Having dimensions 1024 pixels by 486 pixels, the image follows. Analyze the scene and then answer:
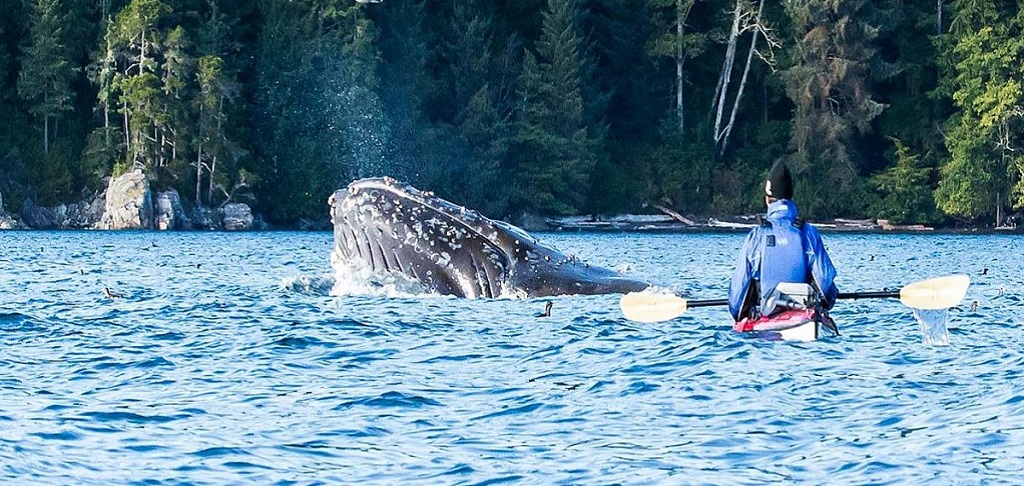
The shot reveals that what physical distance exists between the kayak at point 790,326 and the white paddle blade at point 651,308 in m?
1.04

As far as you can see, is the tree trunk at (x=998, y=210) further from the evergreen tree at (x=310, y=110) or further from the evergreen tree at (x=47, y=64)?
the evergreen tree at (x=47, y=64)

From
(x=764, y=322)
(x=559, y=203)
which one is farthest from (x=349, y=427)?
(x=559, y=203)

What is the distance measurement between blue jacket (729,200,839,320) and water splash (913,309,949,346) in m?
2.50

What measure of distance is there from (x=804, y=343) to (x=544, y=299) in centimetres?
428

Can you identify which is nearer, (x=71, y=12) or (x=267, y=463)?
(x=267, y=463)

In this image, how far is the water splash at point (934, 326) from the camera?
1498 cm

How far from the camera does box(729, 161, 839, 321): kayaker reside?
12523mm

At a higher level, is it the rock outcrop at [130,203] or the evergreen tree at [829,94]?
the evergreen tree at [829,94]

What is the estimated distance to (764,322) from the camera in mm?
12734

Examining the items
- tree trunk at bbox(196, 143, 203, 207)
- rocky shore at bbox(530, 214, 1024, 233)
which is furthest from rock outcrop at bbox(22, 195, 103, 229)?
rocky shore at bbox(530, 214, 1024, 233)

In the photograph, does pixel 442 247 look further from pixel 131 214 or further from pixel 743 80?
pixel 743 80

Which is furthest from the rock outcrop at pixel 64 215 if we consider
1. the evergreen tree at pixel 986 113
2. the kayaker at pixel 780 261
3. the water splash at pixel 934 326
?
the kayaker at pixel 780 261

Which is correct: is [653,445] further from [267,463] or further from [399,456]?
[267,463]

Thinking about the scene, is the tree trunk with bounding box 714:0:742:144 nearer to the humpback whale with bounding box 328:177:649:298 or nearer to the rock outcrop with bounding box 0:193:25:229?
the rock outcrop with bounding box 0:193:25:229
